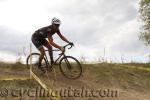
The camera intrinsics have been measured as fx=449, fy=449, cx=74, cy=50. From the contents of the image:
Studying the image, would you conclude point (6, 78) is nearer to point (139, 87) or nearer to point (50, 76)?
point (50, 76)

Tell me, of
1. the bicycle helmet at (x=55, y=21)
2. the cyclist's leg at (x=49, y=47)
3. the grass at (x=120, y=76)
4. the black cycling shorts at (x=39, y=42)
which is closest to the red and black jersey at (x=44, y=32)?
the black cycling shorts at (x=39, y=42)

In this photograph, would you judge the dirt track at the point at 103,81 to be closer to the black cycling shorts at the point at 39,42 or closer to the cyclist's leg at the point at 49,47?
the cyclist's leg at the point at 49,47

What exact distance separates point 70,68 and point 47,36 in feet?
5.15

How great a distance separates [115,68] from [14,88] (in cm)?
653

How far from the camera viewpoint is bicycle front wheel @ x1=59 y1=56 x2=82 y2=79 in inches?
703

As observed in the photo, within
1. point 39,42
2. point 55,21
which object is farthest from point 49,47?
point 55,21

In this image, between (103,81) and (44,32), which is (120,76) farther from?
(44,32)

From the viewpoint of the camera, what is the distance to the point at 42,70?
60.8 ft

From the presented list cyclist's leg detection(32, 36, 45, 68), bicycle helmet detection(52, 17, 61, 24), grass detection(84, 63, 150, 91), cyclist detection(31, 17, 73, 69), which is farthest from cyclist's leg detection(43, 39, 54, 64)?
grass detection(84, 63, 150, 91)

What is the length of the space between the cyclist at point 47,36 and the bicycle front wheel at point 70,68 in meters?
0.43

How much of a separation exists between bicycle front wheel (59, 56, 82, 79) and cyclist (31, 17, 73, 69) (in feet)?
1.42

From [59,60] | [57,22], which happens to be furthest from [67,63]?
[57,22]

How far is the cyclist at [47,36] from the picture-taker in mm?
17609

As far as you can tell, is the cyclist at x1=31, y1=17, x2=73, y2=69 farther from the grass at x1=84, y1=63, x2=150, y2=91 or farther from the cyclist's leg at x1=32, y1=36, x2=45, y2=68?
the grass at x1=84, y1=63, x2=150, y2=91
